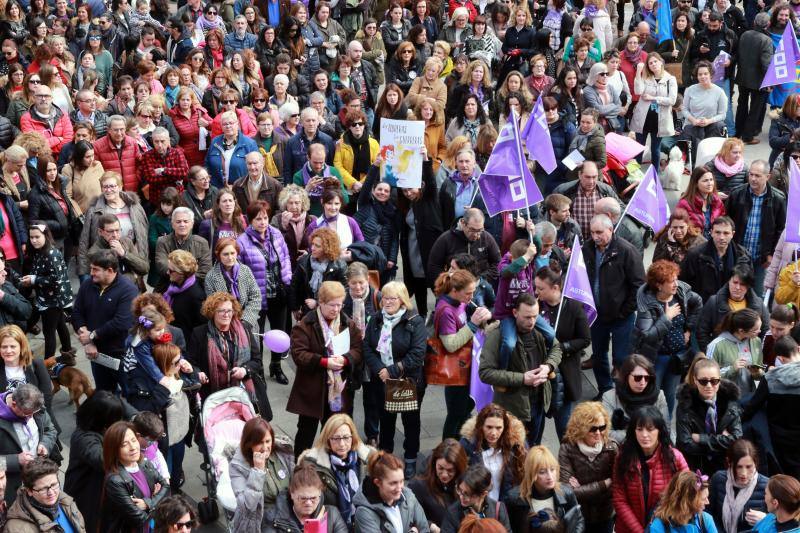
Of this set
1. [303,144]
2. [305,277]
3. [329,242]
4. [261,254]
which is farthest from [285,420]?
[303,144]

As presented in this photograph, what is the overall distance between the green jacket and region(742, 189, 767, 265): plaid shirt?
3.52 m

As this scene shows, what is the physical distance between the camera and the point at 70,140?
47.1 feet

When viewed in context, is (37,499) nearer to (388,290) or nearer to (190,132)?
(388,290)

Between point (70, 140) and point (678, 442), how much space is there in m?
8.09

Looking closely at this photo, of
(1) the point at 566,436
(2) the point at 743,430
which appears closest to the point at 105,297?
(1) the point at 566,436

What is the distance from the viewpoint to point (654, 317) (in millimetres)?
10516

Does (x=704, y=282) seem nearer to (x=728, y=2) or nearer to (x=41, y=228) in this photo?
(x=41, y=228)

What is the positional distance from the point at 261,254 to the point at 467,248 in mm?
1810

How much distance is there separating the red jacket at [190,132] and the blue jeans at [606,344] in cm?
523

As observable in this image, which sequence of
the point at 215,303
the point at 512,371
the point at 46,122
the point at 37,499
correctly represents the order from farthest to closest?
the point at 46,122
the point at 215,303
the point at 512,371
the point at 37,499

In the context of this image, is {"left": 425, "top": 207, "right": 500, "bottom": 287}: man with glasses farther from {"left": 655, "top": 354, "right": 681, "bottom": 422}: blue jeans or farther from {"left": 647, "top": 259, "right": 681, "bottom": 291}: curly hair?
{"left": 655, "top": 354, "right": 681, "bottom": 422}: blue jeans

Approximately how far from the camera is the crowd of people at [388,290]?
8.48m

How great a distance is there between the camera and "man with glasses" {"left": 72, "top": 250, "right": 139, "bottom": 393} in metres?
Result: 10.6

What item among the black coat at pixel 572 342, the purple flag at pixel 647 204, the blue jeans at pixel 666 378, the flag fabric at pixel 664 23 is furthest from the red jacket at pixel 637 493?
the flag fabric at pixel 664 23
